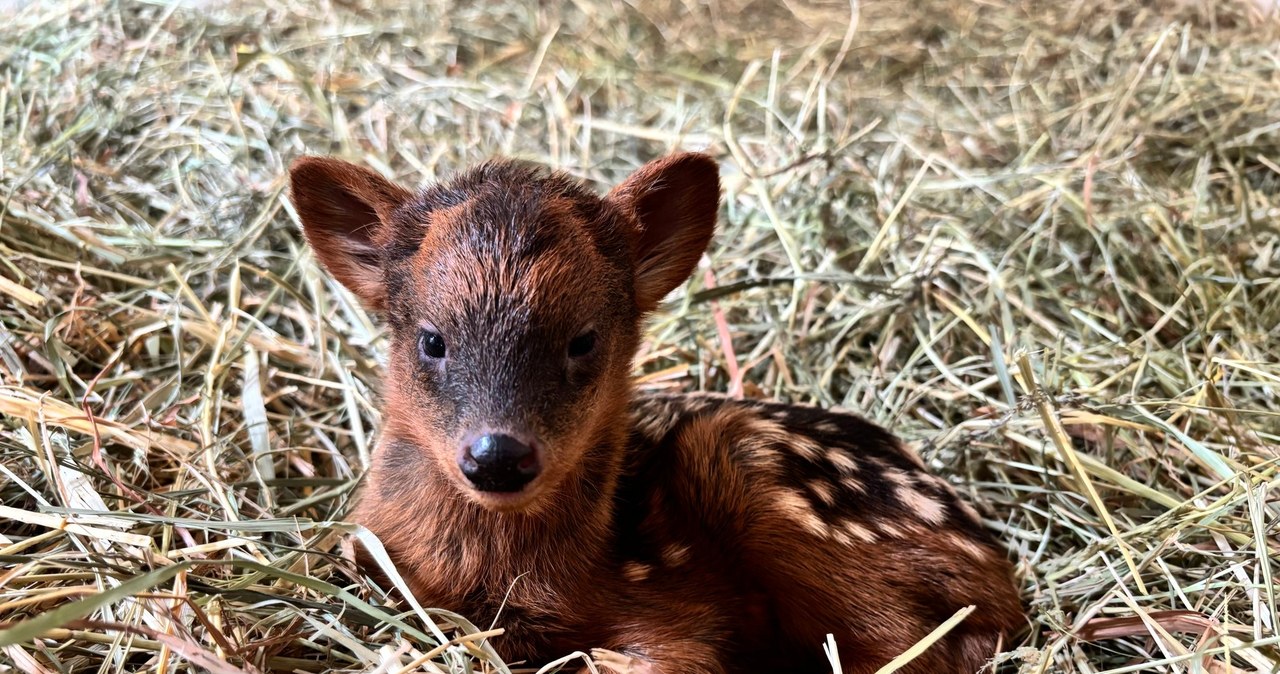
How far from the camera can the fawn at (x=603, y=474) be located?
209 centimetres

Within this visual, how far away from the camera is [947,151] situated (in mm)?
4645

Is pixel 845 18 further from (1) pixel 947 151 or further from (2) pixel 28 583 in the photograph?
(2) pixel 28 583

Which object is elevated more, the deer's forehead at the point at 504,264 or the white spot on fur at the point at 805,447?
the deer's forehead at the point at 504,264

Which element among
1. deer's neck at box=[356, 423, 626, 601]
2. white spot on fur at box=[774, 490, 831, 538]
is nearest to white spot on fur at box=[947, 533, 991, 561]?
white spot on fur at box=[774, 490, 831, 538]

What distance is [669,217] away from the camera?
104 inches

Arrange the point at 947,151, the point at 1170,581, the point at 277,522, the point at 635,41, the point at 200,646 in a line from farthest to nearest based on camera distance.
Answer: the point at 635,41 → the point at 947,151 → the point at 1170,581 → the point at 277,522 → the point at 200,646

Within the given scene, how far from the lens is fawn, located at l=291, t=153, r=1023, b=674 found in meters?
2.09

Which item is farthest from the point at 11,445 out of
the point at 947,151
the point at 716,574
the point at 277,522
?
the point at 947,151

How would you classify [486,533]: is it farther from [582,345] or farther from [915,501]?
[915,501]

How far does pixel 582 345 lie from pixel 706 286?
169 centimetres

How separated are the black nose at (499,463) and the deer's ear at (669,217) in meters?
0.72

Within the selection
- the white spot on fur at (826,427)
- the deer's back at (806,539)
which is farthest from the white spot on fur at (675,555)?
the white spot on fur at (826,427)

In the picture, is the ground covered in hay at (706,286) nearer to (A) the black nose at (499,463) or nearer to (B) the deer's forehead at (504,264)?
(A) the black nose at (499,463)

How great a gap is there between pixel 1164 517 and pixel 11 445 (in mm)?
3186
